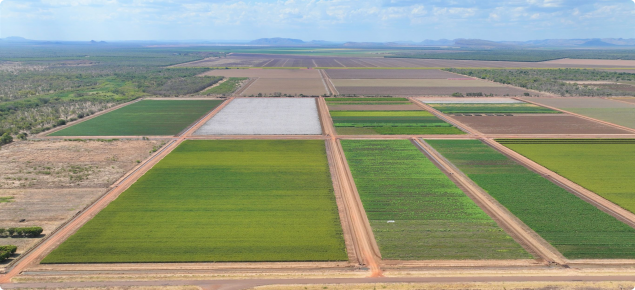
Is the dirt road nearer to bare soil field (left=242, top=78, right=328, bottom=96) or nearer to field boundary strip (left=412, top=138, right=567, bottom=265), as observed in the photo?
field boundary strip (left=412, top=138, right=567, bottom=265)

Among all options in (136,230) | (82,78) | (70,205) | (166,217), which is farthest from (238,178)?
(82,78)

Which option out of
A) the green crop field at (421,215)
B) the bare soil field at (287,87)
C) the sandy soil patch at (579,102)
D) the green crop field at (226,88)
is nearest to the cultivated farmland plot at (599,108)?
the sandy soil patch at (579,102)

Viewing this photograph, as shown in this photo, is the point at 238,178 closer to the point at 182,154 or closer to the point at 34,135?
the point at 182,154

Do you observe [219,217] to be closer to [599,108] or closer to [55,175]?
[55,175]

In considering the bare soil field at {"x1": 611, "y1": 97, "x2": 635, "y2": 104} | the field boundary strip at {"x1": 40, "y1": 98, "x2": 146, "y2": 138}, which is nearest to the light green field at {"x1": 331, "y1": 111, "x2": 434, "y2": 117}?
the field boundary strip at {"x1": 40, "y1": 98, "x2": 146, "y2": 138}

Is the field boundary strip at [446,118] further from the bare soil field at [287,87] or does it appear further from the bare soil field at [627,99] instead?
the bare soil field at [627,99]

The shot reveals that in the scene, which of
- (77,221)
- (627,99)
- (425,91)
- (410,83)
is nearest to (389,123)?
(425,91)
